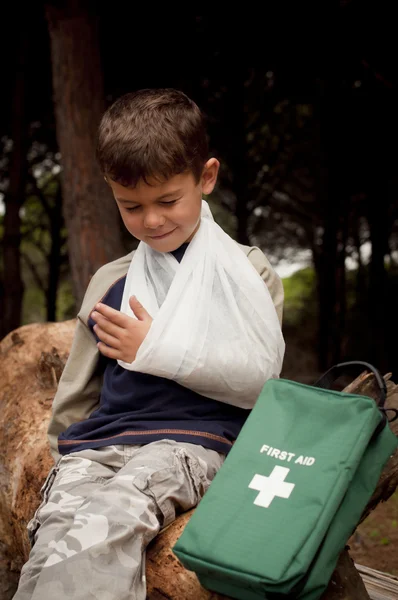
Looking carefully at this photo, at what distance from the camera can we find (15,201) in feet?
30.0

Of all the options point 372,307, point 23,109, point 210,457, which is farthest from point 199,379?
point 23,109

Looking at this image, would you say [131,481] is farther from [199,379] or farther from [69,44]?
[69,44]

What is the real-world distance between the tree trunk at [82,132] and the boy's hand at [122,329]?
335 cm

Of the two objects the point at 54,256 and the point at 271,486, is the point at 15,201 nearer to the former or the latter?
the point at 54,256

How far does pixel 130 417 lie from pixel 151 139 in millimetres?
Result: 1005

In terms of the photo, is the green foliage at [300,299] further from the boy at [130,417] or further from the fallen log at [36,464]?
the boy at [130,417]

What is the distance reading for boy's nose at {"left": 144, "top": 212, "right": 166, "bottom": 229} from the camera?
259 centimetres

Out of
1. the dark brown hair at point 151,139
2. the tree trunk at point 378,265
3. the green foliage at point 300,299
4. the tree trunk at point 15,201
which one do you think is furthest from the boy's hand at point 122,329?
the green foliage at point 300,299

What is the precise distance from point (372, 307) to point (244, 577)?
7.08 m

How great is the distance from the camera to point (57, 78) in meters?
6.06

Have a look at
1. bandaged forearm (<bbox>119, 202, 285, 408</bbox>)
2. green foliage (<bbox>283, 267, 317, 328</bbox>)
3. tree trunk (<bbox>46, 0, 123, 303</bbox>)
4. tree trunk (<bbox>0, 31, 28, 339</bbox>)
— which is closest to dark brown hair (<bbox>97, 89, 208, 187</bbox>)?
bandaged forearm (<bbox>119, 202, 285, 408</bbox>)

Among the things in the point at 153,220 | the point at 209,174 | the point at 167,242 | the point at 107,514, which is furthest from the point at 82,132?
the point at 107,514

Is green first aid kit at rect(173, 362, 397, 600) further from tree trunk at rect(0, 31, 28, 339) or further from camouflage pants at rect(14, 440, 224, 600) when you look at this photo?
tree trunk at rect(0, 31, 28, 339)

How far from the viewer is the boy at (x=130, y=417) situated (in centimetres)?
220
